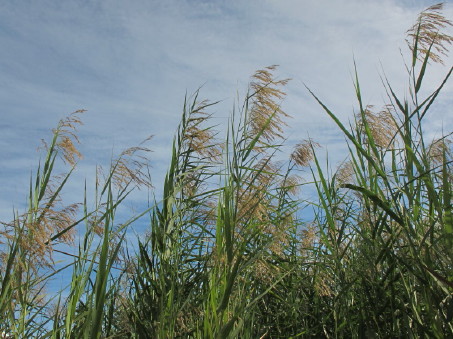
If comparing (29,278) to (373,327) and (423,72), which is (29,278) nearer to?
(373,327)

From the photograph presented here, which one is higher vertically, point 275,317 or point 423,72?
point 423,72

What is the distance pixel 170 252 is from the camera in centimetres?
324

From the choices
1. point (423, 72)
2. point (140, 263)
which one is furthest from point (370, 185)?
point (140, 263)

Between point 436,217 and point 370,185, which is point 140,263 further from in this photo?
point 436,217

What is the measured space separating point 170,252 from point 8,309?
0.92 m

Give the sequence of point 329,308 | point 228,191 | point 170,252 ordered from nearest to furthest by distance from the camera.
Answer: point 228,191 → point 170,252 → point 329,308

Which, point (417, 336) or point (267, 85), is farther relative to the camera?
point (267, 85)

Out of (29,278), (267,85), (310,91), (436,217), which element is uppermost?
(267,85)

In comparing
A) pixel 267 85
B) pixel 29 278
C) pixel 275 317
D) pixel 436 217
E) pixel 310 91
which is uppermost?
pixel 267 85

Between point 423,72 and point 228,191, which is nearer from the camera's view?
point 228,191

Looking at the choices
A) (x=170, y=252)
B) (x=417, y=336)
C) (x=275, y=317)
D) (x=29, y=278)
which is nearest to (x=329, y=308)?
(x=275, y=317)

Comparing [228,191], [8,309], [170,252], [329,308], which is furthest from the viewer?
[329,308]

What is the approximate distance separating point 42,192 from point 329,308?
6.37ft

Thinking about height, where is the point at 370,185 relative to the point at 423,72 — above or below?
below
